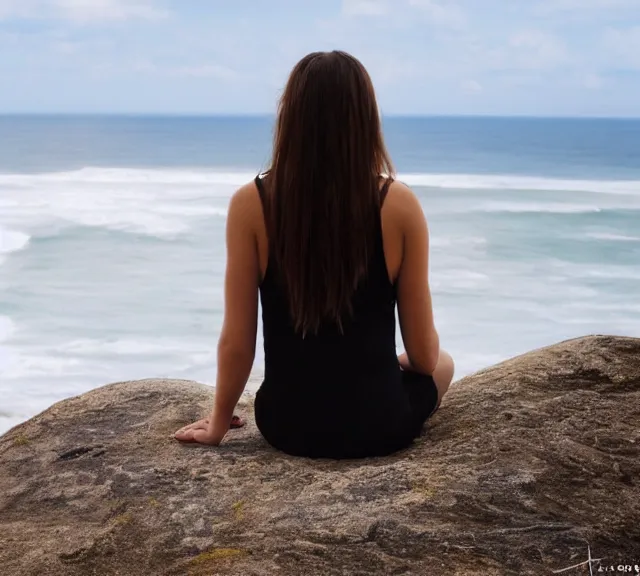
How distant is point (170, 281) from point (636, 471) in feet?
A: 27.6

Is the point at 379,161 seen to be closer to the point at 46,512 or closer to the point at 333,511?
the point at 333,511

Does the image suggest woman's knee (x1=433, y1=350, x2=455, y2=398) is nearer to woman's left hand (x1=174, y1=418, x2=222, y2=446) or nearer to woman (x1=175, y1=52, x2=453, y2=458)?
woman (x1=175, y1=52, x2=453, y2=458)

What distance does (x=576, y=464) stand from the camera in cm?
213

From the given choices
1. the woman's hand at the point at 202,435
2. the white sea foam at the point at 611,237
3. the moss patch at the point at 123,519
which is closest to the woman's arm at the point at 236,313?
the woman's hand at the point at 202,435

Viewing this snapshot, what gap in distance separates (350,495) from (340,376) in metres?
0.35

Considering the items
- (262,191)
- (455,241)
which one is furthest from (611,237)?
(262,191)

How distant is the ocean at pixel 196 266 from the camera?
7293mm

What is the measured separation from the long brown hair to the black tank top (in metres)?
0.06

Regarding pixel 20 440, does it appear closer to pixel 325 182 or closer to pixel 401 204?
pixel 325 182

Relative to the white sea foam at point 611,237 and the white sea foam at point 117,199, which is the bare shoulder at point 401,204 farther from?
the white sea foam at point 611,237

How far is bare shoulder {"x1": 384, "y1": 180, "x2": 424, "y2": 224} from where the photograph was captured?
2.14 m

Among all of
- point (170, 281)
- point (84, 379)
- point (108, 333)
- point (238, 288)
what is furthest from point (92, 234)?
point (238, 288)

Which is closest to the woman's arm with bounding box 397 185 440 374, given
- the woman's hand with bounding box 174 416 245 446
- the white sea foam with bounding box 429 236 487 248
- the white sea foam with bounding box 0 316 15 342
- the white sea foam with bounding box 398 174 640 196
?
the woman's hand with bounding box 174 416 245 446

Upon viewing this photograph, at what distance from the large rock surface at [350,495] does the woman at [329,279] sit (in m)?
0.12
